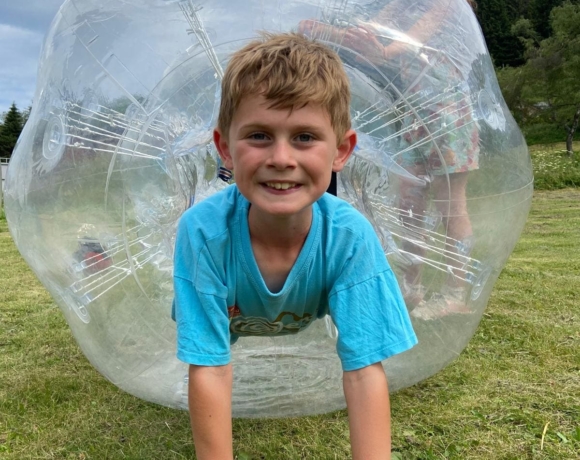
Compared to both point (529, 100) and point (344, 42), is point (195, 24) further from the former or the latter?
point (529, 100)

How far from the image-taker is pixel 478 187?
78.3 inches

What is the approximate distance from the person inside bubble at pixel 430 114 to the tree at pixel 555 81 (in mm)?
16836

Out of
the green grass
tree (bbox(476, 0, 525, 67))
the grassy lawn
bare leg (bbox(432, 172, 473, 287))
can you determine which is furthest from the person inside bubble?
tree (bbox(476, 0, 525, 67))

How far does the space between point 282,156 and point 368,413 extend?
1.81ft

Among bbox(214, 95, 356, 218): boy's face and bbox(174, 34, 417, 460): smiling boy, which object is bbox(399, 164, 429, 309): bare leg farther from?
bbox(214, 95, 356, 218): boy's face

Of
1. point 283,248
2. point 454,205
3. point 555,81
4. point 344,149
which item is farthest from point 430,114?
point 555,81

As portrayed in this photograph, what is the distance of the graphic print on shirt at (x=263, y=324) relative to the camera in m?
1.56

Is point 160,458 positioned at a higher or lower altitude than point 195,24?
lower

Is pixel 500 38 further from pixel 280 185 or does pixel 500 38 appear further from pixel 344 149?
pixel 280 185

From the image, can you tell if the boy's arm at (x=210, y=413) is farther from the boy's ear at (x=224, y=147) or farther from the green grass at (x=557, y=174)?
the green grass at (x=557, y=174)

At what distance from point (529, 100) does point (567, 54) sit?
165 centimetres

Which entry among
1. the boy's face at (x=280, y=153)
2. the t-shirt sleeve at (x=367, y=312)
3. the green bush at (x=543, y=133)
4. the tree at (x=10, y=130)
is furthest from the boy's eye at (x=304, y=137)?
the tree at (x=10, y=130)

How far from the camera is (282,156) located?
1.20 meters

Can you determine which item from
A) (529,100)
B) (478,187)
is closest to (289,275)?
(478,187)
